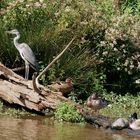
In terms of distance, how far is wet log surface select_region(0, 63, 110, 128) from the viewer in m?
10.7

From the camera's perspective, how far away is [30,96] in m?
11.1

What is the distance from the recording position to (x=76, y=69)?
12.9 m

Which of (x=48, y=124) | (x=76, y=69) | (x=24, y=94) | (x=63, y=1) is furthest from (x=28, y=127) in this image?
(x=63, y=1)

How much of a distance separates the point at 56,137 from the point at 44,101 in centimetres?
170

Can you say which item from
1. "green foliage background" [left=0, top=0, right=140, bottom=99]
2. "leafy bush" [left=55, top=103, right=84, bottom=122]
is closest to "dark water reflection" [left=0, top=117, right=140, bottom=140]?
"leafy bush" [left=55, top=103, right=84, bottom=122]

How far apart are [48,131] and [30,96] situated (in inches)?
56.5

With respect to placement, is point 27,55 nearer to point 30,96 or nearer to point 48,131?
point 30,96

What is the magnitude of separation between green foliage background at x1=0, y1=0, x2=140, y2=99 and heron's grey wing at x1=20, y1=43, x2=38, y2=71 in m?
0.37

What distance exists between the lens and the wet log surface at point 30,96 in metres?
10.7

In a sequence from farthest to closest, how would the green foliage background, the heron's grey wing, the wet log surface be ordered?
the green foliage background < the heron's grey wing < the wet log surface

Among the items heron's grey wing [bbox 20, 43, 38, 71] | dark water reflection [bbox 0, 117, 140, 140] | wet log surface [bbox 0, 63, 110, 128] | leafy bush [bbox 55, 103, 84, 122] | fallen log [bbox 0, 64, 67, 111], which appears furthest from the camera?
heron's grey wing [bbox 20, 43, 38, 71]

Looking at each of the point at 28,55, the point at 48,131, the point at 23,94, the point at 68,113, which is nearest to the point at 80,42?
the point at 28,55

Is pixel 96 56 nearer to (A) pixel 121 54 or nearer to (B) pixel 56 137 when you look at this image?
(A) pixel 121 54

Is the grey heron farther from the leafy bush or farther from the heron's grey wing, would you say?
the leafy bush
